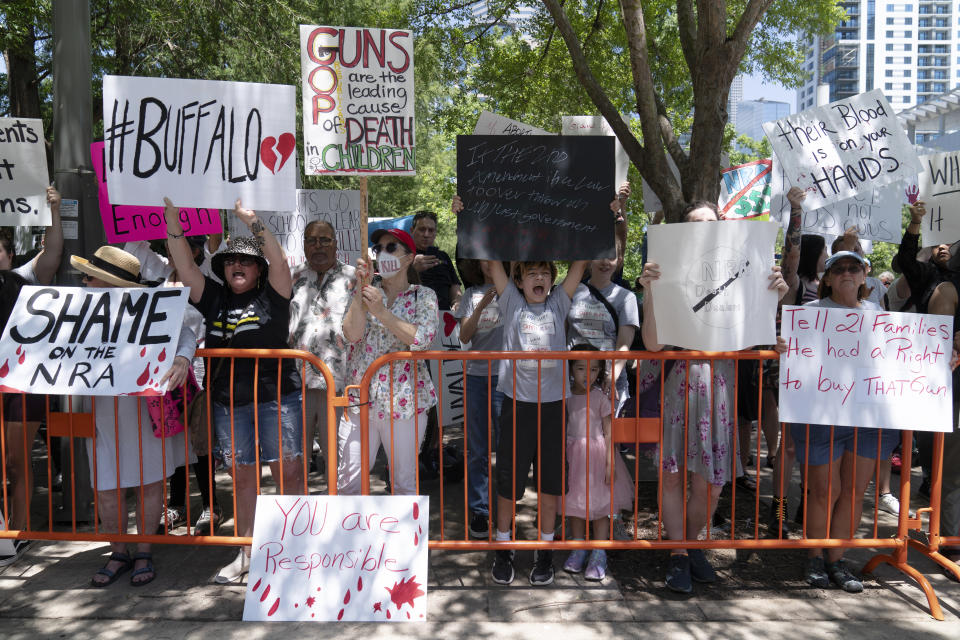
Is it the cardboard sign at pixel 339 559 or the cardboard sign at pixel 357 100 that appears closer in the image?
the cardboard sign at pixel 339 559

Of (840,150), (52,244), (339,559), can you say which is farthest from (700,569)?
(52,244)

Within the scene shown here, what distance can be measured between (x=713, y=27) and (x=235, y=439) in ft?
15.6

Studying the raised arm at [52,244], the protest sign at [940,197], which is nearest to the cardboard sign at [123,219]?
the raised arm at [52,244]

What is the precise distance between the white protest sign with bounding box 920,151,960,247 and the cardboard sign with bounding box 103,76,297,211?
4476mm

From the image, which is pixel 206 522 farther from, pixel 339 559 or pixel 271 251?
pixel 271 251

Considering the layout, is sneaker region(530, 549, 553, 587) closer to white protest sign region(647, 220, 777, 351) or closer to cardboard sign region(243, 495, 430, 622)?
cardboard sign region(243, 495, 430, 622)

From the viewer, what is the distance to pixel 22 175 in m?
5.40

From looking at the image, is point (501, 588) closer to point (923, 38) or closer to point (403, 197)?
point (403, 197)

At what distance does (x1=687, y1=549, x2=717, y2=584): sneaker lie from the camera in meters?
4.64

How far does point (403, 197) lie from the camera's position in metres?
24.4

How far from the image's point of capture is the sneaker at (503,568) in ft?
15.1

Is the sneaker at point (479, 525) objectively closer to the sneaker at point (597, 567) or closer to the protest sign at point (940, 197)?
the sneaker at point (597, 567)

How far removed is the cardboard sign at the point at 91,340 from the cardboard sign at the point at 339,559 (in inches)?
39.9

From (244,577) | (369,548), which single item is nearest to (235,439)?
(244,577)
